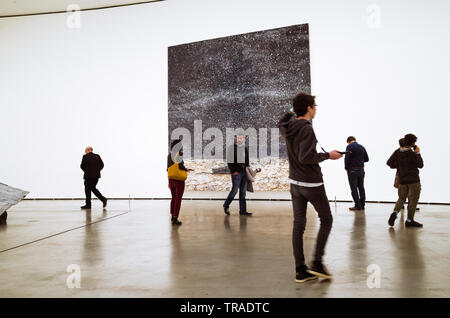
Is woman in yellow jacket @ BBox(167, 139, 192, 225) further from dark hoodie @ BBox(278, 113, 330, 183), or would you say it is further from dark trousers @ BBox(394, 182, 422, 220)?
dark trousers @ BBox(394, 182, 422, 220)

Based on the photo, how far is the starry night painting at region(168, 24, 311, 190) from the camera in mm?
10617

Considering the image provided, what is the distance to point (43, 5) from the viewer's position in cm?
1237

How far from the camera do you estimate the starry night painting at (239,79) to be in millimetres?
10617

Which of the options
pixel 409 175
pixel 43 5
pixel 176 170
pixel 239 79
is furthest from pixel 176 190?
pixel 43 5

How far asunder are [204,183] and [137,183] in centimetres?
226

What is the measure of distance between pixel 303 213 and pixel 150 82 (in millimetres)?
9927

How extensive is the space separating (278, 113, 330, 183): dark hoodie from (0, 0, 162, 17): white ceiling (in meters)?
10.8

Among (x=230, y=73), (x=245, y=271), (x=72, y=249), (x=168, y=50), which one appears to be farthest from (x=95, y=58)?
(x=245, y=271)

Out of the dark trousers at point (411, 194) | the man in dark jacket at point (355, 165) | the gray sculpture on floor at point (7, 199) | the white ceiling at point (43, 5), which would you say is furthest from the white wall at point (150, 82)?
the gray sculpture on floor at point (7, 199)

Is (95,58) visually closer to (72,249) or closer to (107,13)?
(107,13)

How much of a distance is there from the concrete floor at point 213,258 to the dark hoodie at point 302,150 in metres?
0.86

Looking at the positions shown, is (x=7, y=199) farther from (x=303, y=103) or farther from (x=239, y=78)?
(x=239, y=78)

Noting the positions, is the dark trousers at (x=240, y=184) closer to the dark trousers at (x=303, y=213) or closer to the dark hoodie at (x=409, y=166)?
the dark hoodie at (x=409, y=166)

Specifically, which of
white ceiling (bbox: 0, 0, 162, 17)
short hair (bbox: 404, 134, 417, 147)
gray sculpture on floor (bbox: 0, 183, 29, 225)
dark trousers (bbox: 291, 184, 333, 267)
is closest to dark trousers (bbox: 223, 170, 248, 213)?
short hair (bbox: 404, 134, 417, 147)
